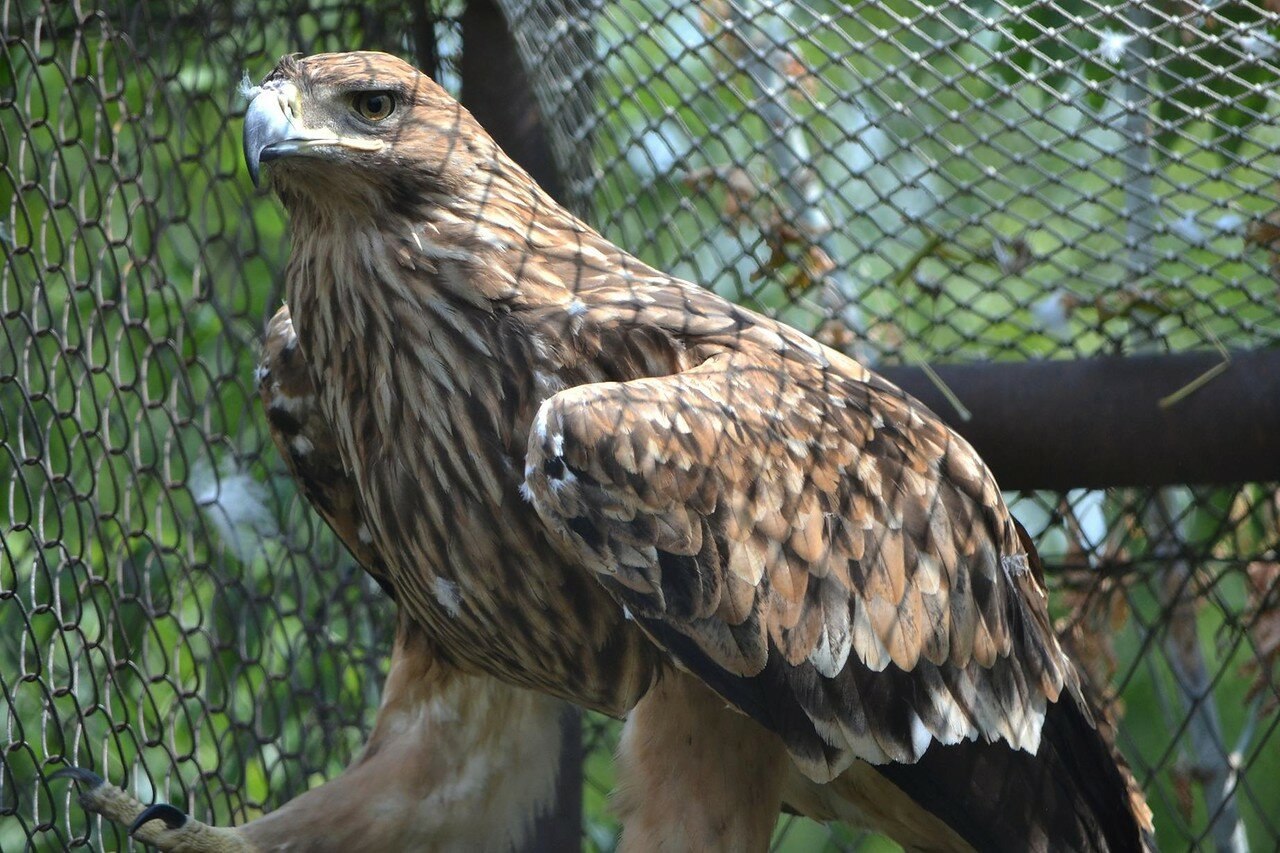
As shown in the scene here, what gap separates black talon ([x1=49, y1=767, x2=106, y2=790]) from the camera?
2301mm

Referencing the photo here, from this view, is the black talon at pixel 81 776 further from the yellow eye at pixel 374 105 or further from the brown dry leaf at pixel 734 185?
the brown dry leaf at pixel 734 185

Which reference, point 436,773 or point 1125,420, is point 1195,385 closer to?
point 1125,420

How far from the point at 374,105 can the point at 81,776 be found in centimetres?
115

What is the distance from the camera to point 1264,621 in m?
3.29

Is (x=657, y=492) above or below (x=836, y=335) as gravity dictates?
above

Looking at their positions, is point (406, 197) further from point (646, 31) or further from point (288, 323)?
point (646, 31)

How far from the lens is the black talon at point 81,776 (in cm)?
230

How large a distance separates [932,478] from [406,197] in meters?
0.93

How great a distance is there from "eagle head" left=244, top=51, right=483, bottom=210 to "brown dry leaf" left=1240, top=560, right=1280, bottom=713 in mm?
1828

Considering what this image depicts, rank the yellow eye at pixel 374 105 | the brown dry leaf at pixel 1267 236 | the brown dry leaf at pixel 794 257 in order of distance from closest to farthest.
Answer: the yellow eye at pixel 374 105 < the brown dry leaf at pixel 1267 236 < the brown dry leaf at pixel 794 257

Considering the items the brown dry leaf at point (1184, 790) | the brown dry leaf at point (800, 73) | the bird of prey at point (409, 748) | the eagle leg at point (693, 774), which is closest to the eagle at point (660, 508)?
the eagle leg at point (693, 774)

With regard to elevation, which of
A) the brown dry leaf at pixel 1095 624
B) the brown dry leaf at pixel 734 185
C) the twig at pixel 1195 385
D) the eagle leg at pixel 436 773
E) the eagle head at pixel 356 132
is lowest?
the brown dry leaf at pixel 1095 624

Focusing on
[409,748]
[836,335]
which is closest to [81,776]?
[409,748]

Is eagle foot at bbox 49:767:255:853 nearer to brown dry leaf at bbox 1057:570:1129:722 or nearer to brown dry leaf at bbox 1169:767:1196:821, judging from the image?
brown dry leaf at bbox 1057:570:1129:722
